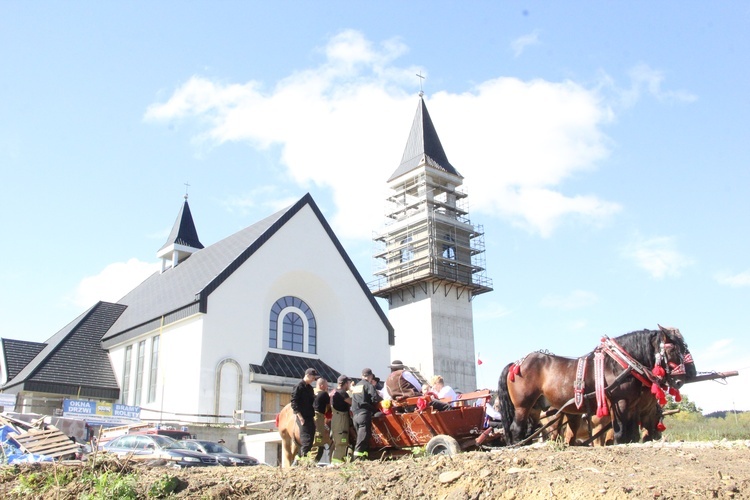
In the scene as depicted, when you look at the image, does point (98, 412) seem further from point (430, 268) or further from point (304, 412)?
point (430, 268)

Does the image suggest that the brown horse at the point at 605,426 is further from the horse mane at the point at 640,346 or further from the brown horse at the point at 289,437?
the brown horse at the point at 289,437

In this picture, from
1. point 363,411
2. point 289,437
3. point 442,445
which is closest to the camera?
point 442,445

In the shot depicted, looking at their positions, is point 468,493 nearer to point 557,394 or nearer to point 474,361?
point 557,394

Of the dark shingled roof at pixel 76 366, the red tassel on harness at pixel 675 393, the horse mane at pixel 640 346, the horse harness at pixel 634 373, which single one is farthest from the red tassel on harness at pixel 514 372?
the dark shingled roof at pixel 76 366

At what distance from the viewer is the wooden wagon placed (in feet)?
31.6

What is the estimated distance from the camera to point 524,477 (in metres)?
6.54

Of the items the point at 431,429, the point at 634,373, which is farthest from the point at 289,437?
the point at 634,373

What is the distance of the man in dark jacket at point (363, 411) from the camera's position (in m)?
10.4

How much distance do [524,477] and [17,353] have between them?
33.0 meters

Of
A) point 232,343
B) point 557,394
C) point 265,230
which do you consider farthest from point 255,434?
point 557,394

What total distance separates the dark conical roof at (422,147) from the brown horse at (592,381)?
4254 centimetres

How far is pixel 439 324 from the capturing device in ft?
157

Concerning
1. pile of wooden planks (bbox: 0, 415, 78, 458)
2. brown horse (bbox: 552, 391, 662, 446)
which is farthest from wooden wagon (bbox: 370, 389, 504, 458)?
pile of wooden planks (bbox: 0, 415, 78, 458)

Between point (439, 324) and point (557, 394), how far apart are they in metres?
37.4
